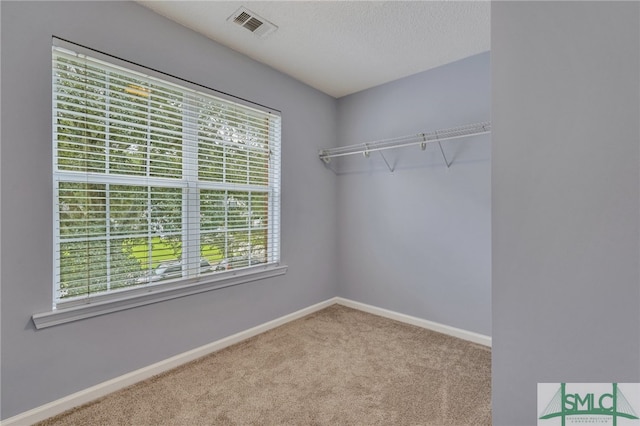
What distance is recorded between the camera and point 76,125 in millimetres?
1637

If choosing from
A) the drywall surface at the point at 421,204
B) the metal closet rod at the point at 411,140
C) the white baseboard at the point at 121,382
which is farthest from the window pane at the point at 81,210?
the drywall surface at the point at 421,204

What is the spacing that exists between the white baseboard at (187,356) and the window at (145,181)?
1.75ft

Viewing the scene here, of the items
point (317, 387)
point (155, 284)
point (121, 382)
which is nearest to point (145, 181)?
point (155, 284)

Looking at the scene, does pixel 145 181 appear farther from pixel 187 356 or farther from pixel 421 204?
pixel 421 204

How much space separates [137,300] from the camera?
1.86m

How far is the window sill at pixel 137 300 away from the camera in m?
1.56

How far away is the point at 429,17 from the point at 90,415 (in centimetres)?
316

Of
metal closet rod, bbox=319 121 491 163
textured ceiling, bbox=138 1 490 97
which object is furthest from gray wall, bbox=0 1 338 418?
metal closet rod, bbox=319 121 491 163

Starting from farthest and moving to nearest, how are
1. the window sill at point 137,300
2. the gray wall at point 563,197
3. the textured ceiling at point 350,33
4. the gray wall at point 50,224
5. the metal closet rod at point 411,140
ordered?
the metal closet rod at point 411,140, the textured ceiling at point 350,33, the window sill at point 137,300, the gray wall at point 50,224, the gray wall at point 563,197

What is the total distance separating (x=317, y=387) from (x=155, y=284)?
1.28m

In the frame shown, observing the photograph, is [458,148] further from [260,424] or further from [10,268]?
[10,268]

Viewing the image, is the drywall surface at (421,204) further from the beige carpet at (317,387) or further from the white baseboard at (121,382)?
the white baseboard at (121,382)

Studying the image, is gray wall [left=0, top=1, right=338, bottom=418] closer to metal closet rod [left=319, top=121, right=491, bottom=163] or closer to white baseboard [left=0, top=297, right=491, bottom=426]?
white baseboard [left=0, top=297, right=491, bottom=426]

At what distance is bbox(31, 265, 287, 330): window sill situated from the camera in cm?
156
